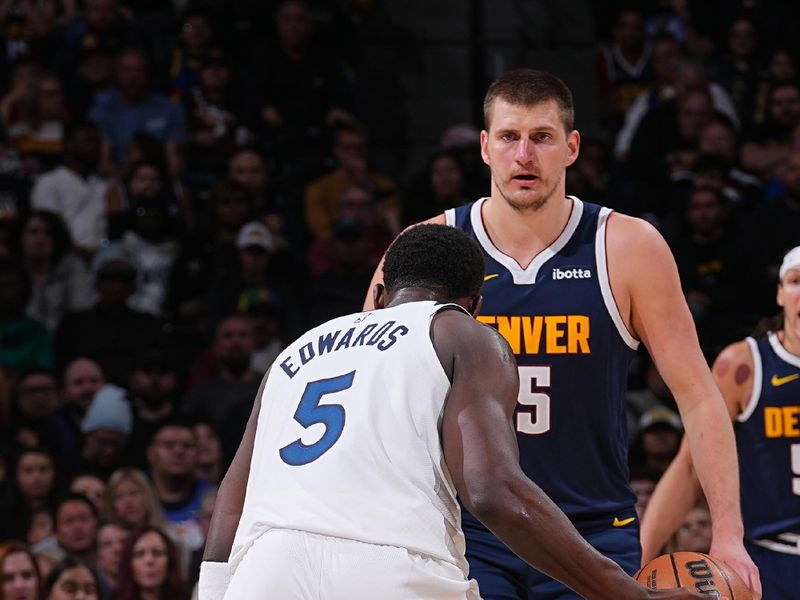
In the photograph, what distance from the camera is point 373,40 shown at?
42.0 ft

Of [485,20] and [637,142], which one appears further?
[485,20]

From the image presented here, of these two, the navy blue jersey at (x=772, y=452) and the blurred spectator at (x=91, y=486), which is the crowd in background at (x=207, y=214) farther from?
the navy blue jersey at (x=772, y=452)

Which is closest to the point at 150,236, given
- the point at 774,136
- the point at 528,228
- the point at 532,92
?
the point at 774,136

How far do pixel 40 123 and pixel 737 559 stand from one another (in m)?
7.76

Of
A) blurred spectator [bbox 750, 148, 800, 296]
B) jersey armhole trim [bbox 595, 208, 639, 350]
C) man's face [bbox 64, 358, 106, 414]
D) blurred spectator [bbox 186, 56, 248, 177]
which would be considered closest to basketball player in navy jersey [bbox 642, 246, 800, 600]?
jersey armhole trim [bbox 595, 208, 639, 350]

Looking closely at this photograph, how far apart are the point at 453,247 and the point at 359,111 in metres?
8.99

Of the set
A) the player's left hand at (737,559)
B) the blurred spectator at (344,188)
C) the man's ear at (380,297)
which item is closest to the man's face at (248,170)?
the blurred spectator at (344,188)

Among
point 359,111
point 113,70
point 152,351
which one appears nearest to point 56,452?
point 152,351

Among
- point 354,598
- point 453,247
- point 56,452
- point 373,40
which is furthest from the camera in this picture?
point 373,40

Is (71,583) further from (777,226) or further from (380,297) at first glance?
(777,226)

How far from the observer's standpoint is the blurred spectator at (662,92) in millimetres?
11500

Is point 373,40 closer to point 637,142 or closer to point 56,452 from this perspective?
point 637,142

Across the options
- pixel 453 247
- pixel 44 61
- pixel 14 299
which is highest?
pixel 44 61

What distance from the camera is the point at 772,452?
237 inches
